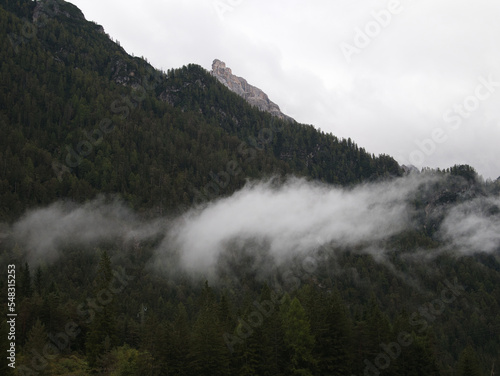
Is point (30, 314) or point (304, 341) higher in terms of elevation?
point (30, 314)

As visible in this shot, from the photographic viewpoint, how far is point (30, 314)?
76.1 m

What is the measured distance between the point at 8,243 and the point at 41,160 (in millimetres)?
52873

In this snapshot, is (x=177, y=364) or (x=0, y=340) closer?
(x=0, y=340)

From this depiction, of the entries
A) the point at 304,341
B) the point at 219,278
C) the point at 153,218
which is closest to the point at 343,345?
the point at 304,341

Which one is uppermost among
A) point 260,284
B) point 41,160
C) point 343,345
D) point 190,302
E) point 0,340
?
point 41,160

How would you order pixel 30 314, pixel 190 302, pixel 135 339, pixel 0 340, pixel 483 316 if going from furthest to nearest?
1. pixel 483 316
2. pixel 190 302
3. pixel 135 339
4. pixel 30 314
5. pixel 0 340

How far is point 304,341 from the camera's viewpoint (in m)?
61.1

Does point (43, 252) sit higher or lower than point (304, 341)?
higher

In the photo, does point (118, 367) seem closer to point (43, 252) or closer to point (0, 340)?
point (0, 340)

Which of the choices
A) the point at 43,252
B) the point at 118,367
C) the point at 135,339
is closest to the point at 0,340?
the point at 118,367

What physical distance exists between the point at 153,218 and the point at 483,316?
151674 mm

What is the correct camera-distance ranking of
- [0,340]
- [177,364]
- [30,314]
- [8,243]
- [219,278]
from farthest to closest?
1. [219,278]
2. [8,243]
3. [30,314]
4. [177,364]
5. [0,340]

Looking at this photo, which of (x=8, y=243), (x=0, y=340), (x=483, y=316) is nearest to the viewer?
(x=0, y=340)

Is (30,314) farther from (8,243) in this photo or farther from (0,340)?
(8,243)
